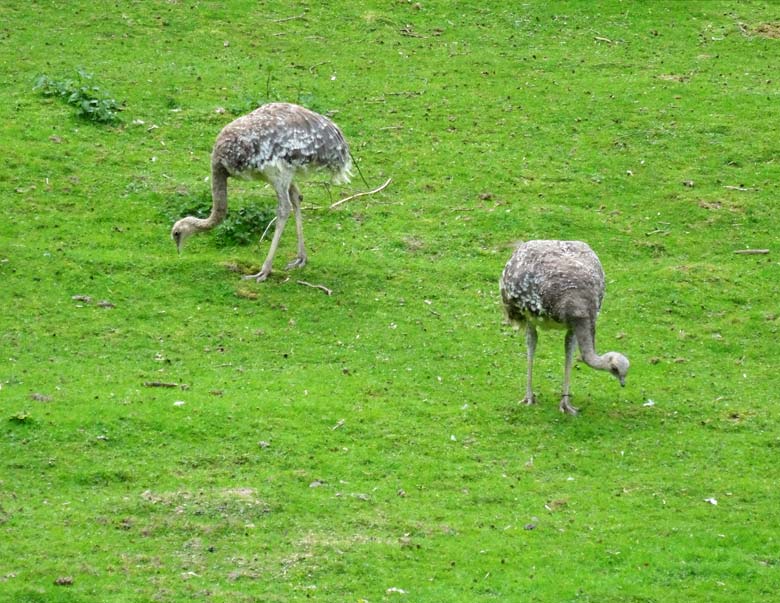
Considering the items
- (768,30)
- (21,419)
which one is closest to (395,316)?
(21,419)

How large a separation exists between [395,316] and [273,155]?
2850mm

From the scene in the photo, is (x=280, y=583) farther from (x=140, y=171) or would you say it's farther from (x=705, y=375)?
(x=140, y=171)

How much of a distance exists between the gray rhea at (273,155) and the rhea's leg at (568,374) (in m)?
5.11

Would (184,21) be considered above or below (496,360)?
above

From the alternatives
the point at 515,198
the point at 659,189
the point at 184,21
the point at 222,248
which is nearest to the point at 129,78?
the point at 184,21

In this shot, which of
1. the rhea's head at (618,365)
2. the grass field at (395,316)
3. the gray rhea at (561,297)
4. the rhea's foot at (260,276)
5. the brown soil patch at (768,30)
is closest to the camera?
the grass field at (395,316)

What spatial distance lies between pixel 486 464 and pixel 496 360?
308 cm

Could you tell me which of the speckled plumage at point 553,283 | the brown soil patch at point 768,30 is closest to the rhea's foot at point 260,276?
the speckled plumage at point 553,283

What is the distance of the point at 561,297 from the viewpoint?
16.4m

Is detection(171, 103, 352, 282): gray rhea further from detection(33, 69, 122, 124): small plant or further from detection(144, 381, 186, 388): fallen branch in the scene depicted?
detection(33, 69, 122, 124): small plant

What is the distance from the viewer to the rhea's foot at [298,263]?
20.7 meters

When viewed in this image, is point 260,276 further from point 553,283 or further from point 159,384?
point 553,283

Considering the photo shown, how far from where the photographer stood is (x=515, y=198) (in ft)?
75.9

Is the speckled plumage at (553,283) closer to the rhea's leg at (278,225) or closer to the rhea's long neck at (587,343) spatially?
the rhea's long neck at (587,343)
